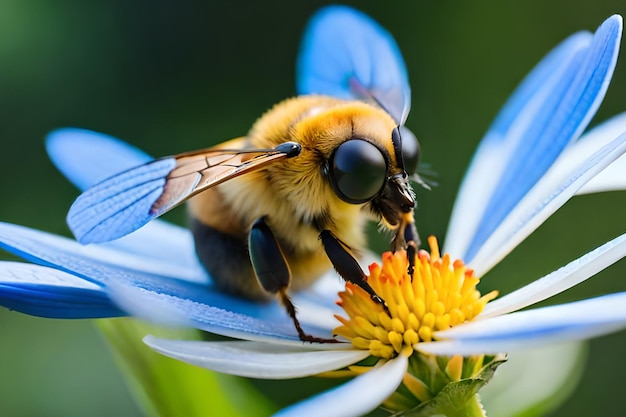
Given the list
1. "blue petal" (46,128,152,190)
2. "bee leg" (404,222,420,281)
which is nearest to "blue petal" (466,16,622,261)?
"bee leg" (404,222,420,281)

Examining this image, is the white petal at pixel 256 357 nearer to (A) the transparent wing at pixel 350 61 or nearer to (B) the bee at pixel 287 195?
(B) the bee at pixel 287 195

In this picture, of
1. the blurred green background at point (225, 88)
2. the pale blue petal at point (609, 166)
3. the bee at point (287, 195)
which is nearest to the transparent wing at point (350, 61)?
the bee at point (287, 195)

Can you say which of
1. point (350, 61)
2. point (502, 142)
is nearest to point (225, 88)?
point (350, 61)

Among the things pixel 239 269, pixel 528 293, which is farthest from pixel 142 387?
pixel 528 293

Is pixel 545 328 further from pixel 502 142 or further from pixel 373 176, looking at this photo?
pixel 502 142

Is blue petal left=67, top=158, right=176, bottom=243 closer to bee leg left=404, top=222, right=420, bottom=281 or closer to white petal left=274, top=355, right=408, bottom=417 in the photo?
white petal left=274, top=355, right=408, bottom=417

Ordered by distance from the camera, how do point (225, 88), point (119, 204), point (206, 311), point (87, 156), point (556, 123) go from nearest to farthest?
point (119, 204)
point (206, 311)
point (556, 123)
point (87, 156)
point (225, 88)

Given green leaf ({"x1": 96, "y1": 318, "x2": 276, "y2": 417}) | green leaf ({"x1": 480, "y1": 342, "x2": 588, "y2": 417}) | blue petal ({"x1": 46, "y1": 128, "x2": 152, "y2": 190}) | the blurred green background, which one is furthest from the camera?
the blurred green background
